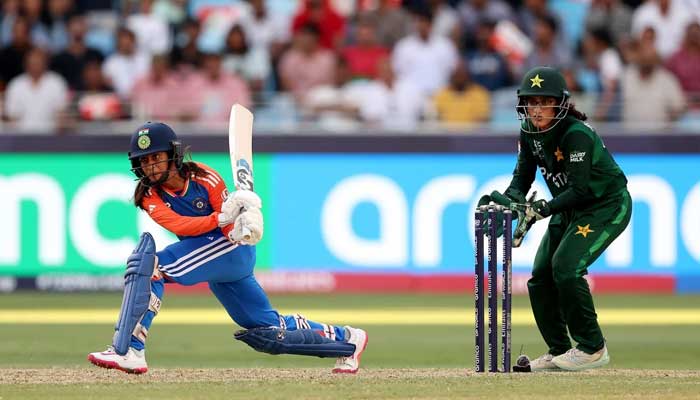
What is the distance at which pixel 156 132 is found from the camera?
7.98 m

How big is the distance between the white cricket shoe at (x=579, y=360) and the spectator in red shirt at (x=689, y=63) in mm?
7508

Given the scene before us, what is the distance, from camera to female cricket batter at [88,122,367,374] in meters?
7.77

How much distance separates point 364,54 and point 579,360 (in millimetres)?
7725

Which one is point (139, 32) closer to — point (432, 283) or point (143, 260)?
point (432, 283)

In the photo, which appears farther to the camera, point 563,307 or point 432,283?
point 432,283

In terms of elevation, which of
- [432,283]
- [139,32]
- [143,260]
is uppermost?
[139,32]

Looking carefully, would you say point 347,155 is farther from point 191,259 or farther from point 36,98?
point 191,259

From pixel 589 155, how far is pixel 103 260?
7391 mm

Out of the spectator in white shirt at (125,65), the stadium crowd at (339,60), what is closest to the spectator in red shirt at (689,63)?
the stadium crowd at (339,60)

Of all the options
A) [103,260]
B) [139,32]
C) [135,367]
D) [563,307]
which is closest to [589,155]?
[563,307]

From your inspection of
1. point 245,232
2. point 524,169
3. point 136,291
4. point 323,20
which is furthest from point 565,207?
point 323,20

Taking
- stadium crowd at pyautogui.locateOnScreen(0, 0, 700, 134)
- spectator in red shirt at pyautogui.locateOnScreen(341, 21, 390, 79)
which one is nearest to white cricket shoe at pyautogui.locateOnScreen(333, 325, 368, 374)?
stadium crowd at pyautogui.locateOnScreen(0, 0, 700, 134)

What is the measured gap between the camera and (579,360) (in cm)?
849

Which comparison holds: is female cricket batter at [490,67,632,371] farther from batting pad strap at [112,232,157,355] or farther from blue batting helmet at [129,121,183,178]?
batting pad strap at [112,232,157,355]
